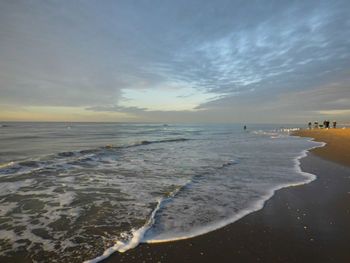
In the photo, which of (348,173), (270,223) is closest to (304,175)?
(348,173)

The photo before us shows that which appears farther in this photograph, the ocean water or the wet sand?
the wet sand

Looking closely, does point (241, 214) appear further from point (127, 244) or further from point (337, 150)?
point (337, 150)

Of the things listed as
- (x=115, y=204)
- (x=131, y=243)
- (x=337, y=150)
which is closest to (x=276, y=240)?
(x=131, y=243)

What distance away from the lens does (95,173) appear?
1255 cm

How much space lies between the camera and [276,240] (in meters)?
5.20

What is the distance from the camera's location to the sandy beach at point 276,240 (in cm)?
455

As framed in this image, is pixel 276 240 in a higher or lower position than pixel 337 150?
lower

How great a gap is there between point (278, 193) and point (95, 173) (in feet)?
26.3

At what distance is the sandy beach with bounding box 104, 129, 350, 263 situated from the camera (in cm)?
455

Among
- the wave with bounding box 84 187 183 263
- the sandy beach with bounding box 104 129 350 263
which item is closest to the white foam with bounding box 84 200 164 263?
the wave with bounding box 84 187 183 263

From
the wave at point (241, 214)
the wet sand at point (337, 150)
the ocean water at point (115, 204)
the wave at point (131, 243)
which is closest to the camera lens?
the wave at point (131, 243)

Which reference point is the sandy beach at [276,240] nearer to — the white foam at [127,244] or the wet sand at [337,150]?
the white foam at [127,244]

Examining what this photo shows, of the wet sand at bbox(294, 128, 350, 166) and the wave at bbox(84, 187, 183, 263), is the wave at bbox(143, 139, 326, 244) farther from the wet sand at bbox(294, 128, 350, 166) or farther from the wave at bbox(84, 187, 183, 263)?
the wet sand at bbox(294, 128, 350, 166)

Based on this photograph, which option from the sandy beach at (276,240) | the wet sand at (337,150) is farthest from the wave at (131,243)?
the wet sand at (337,150)
